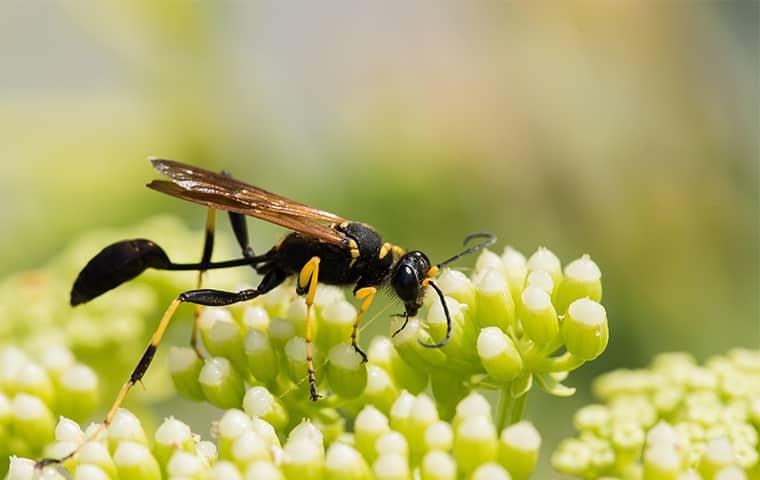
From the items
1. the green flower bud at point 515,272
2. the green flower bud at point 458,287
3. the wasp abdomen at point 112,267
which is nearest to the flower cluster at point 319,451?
the green flower bud at point 458,287

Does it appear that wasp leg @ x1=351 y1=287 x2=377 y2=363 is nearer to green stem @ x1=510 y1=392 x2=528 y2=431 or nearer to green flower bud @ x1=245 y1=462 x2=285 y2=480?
green stem @ x1=510 y1=392 x2=528 y2=431

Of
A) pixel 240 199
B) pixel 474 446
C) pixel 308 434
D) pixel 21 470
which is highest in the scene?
pixel 240 199

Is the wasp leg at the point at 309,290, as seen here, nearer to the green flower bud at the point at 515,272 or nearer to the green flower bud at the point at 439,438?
the green flower bud at the point at 439,438

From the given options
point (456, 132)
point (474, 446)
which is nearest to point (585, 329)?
point (474, 446)

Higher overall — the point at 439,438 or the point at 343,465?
the point at 439,438

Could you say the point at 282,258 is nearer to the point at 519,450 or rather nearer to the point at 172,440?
the point at 172,440

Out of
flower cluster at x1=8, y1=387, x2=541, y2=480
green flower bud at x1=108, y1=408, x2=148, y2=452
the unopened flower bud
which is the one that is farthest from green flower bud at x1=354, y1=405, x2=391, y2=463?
green flower bud at x1=108, y1=408, x2=148, y2=452
